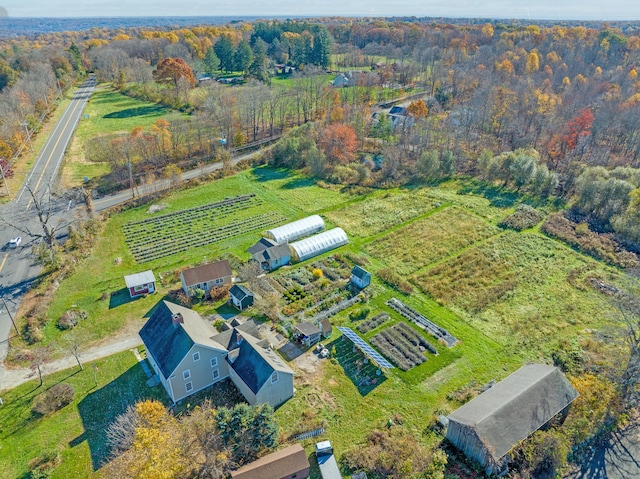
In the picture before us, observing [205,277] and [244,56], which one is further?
[244,56]

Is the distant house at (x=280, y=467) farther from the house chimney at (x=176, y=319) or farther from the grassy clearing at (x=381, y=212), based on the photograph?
the grassy clearing at (x=381, y=212)

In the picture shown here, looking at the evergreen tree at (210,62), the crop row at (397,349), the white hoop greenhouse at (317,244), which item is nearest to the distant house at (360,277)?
the crop row at (397,349)

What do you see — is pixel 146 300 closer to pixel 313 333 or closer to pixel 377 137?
pixel 313 333

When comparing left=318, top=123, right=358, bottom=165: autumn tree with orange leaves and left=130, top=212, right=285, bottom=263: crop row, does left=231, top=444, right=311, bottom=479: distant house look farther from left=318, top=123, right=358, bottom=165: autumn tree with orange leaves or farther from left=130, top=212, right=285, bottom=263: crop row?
left=318, top=123, right=358, bottom=165: autumn tree with orange leaves

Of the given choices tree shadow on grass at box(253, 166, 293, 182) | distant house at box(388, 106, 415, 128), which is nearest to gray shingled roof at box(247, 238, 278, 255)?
tree shadow on grass at box(253, 166, 293, 182)

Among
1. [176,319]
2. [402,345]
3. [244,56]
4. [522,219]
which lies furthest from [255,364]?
[244,56]

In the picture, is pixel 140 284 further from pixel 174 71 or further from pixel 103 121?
pixel 174 71

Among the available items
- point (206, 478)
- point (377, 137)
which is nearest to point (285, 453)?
point (206, 478)
